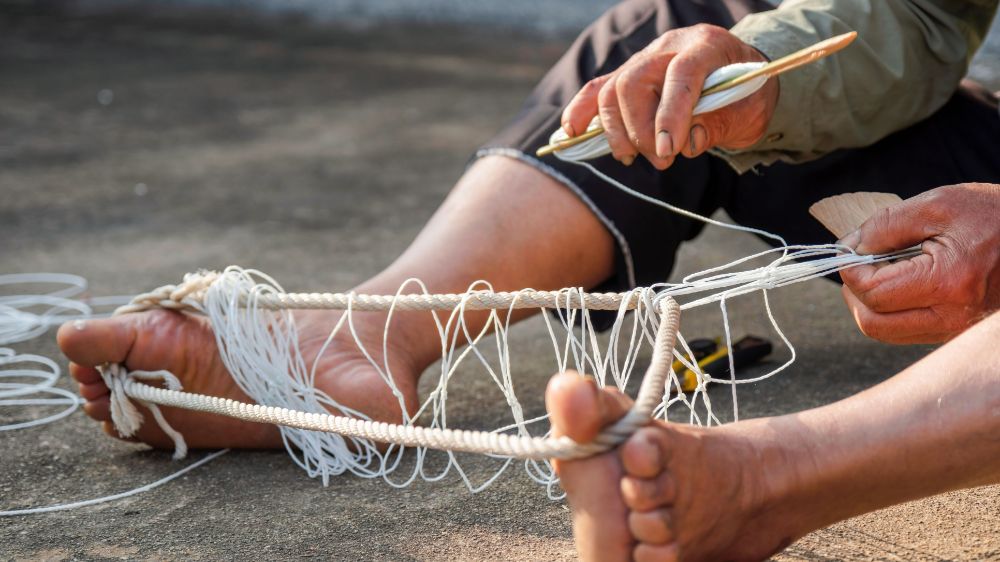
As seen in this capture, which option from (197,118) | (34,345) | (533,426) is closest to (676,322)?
(533,426)

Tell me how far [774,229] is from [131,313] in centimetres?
68

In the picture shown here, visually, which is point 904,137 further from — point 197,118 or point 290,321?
point 197,118

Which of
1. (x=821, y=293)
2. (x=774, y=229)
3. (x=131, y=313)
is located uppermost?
(x=131, y=313)

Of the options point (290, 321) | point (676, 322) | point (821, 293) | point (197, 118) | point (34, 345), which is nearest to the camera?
point (676, 322)

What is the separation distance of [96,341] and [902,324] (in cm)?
70

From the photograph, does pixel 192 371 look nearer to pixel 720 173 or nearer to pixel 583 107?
pixel 583 107

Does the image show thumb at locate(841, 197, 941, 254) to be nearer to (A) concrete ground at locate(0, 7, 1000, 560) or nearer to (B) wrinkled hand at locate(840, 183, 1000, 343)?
(B) wrinkled hand at locate(840, 183, 1000, 343)

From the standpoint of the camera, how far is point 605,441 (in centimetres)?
64

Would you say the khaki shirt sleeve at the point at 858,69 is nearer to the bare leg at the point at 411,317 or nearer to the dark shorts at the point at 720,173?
the dark shorts at the point at 720,173

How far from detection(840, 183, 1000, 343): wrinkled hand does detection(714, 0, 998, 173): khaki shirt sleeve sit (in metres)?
0.24

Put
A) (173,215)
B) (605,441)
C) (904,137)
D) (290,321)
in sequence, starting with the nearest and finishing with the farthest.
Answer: (605,441) → (290,321) → (904,137) → (173,215)

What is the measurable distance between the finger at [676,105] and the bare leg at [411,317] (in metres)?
0.26

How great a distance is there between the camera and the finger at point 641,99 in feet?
3.01

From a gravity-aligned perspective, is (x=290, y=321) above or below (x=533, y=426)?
above
